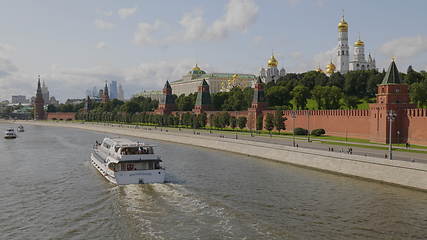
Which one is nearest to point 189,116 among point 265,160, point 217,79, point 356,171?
point 265,160

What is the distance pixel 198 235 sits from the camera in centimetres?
1819

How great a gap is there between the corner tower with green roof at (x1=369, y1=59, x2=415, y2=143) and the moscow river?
13.4 metres

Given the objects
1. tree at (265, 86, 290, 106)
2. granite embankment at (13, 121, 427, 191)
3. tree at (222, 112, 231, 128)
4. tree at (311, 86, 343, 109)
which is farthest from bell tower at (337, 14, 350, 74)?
granite embankment at (13, 121, 427, 191)

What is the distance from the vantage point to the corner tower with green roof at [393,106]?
43.9 meters

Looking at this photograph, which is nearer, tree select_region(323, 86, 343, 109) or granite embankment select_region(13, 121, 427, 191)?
granite embankment select_region(13, 121, 427, 191)

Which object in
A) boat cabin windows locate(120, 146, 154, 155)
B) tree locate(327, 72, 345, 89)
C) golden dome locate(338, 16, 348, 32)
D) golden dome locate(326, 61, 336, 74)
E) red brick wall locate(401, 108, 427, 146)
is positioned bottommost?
boat cabin windows locate(120, 146, 154, 155)

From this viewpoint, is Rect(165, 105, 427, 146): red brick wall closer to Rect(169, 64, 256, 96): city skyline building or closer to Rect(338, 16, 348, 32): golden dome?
Rect(338, 16, 348, 32): golden dome

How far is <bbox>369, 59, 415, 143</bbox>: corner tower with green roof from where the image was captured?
144ft

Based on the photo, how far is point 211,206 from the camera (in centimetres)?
2269

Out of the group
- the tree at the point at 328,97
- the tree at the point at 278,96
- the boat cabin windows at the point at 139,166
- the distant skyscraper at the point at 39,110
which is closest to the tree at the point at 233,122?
the tree at the point at 328,97

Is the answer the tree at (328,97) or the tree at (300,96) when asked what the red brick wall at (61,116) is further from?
the tree at (328,97)

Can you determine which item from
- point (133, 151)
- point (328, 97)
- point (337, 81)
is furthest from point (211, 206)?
point (337, 81)

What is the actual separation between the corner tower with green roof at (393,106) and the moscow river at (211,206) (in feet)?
43.9

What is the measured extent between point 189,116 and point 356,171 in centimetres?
5377
